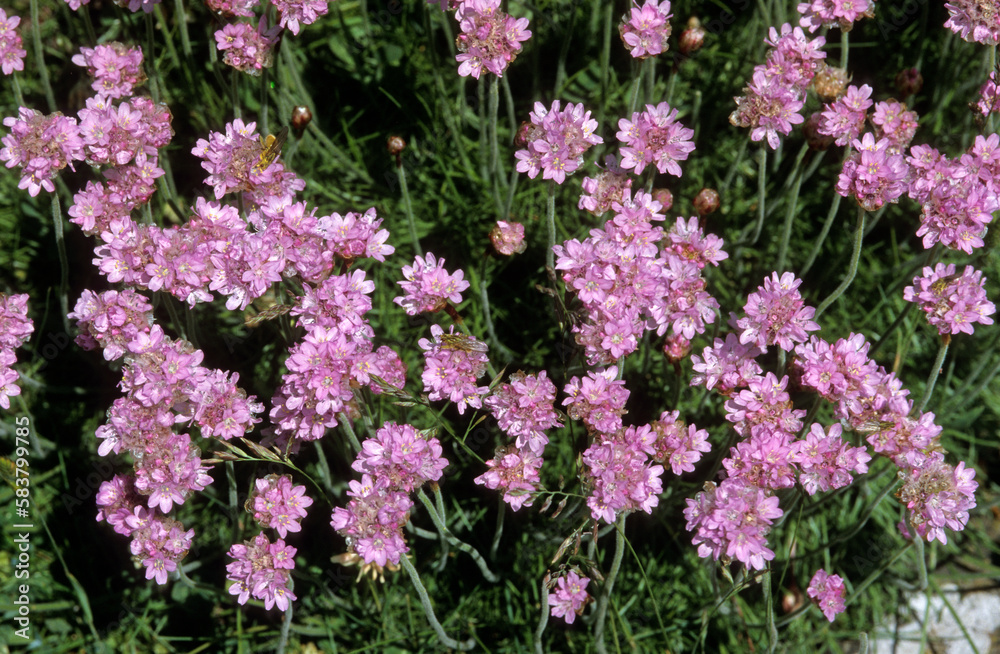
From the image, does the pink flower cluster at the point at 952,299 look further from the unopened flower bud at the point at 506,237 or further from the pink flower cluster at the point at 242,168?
the pink flower cluster at the point at 242,168

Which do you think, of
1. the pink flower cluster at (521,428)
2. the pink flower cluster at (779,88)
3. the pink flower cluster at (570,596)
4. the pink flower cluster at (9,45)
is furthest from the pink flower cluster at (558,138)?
the pink flower cluster at (9,45)

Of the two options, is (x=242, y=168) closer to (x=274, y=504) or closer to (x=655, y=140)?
(x=274, y=504)

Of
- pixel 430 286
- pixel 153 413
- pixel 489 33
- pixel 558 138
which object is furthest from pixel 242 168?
pixel 558 138

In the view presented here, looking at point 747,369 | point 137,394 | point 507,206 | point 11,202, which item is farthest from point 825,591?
point 11,202

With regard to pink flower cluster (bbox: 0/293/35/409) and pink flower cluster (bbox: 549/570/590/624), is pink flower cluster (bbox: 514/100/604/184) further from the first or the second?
pink flower cluster (bbox: 0/293/35/409)

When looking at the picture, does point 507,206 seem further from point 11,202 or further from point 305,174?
point 11,202

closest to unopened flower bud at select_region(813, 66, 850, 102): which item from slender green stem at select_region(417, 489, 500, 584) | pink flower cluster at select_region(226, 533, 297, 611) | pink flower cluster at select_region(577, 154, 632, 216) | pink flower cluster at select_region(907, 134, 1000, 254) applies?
pink flower cluster at select_region(907, 134, 1000, 254)
